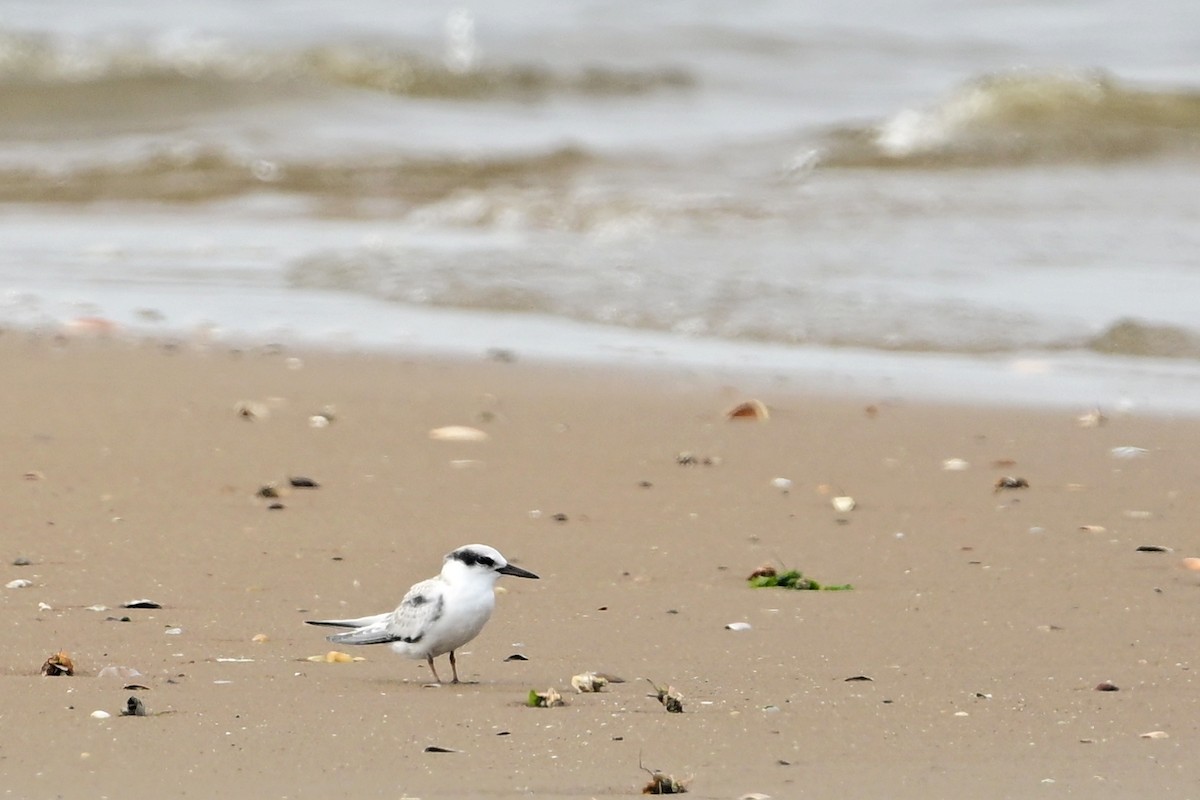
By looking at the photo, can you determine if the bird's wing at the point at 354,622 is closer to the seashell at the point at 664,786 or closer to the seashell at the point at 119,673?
the seashell at the point at 119,673

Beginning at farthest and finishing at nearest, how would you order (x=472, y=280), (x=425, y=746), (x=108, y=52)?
(x=108, y=52), (x=472, y=280), (x=425, y=746)

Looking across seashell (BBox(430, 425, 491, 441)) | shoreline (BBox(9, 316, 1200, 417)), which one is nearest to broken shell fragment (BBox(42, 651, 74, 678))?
seashell (BBox(430, 425, 491, 441))

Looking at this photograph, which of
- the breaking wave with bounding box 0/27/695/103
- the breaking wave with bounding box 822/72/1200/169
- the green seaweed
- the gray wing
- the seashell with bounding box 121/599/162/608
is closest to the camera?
the gray wing

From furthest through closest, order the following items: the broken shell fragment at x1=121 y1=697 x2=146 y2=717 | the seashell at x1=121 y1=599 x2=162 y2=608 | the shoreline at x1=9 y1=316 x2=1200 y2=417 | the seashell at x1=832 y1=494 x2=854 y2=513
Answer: the shoreline at x1=9 y1=316 x2=1200 y2=417 → the seashell at x1=832 y1=494 x2=854 y2=513 → the seashell at x1=121 y1=599 x2=162 y2=608 → the broken shell fragment at x1=121 y1=697 x2=146 y2=717

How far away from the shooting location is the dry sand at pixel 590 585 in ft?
10.8

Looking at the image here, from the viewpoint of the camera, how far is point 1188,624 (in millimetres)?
4461

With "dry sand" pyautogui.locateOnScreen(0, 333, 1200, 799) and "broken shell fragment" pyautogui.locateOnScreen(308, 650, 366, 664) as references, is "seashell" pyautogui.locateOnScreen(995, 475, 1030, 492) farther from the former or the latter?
"broken shell fragment" pyautogui.locateOnScreen(308, 650, 366, 664)

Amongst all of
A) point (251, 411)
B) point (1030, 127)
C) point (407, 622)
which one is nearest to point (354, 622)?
point (407, 622)

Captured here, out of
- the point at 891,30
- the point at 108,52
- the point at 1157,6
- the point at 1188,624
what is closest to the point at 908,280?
the point at 1188,624

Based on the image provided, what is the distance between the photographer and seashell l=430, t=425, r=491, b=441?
6.72 metres

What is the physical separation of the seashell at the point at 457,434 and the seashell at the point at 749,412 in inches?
42.9

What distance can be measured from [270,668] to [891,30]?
28.3 m

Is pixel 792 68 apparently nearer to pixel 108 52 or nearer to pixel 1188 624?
pixel 108 52

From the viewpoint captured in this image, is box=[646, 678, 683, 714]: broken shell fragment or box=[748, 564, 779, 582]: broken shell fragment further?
box=[748, 564, 779, 582]: broken shell fragment
